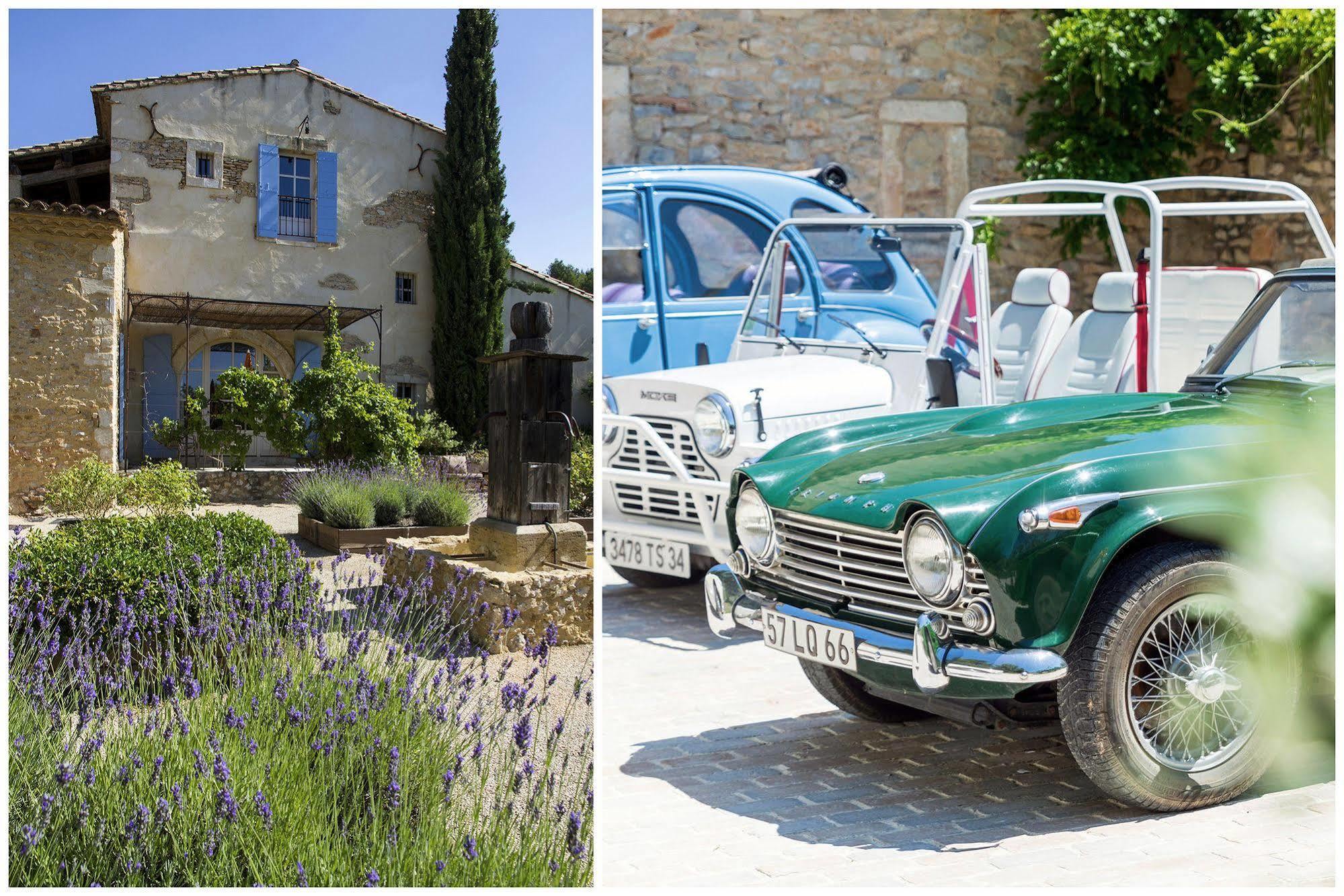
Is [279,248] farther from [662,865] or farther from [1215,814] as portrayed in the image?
[1215,814]

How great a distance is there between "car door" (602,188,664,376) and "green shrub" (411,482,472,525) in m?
1.43

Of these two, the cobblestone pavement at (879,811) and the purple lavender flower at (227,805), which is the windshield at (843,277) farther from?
the purple lavender flower at (227,805)

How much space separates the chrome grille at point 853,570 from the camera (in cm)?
320

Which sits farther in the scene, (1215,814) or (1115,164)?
(1115,164)

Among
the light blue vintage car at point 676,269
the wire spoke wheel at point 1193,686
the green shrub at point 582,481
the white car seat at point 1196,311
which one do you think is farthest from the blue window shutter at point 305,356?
the green shrub at point 582,481

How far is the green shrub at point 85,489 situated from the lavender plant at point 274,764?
339 millimetres

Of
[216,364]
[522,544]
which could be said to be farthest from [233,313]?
[522,544]

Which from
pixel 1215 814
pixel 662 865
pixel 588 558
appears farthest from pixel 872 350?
pixel 662 865

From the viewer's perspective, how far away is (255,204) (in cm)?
337

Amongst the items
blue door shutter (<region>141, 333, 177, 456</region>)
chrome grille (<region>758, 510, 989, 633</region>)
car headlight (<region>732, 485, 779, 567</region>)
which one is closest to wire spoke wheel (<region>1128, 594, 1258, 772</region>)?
chrome grille (<region>758, 510, 989, 633</region>)

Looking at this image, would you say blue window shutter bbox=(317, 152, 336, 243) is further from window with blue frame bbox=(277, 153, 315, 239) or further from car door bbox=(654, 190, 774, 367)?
car door bbox=(654, 190, 774, 367)

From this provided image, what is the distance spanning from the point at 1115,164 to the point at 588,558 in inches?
319

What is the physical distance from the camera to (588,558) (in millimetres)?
5629

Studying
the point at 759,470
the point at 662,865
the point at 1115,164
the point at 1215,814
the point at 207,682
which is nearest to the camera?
the point at 662,865
